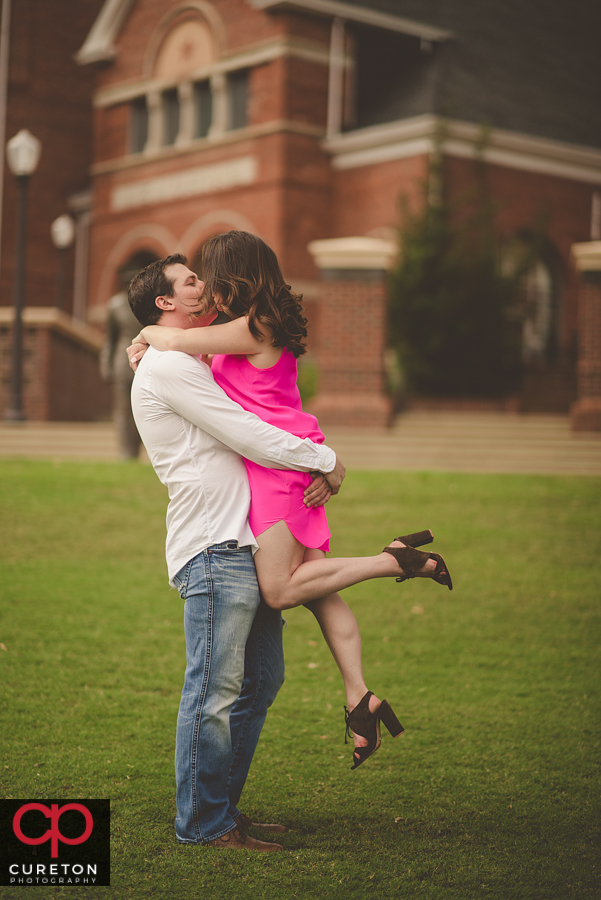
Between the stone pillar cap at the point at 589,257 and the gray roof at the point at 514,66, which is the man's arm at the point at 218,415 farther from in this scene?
the gray roof at the point at 514,66

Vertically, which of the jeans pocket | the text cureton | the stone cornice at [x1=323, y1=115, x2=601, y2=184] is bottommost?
the text cureton

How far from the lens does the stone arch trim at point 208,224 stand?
21.1 m

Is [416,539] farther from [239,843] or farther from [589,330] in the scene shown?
[589,330]

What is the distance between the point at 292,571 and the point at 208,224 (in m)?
19.7

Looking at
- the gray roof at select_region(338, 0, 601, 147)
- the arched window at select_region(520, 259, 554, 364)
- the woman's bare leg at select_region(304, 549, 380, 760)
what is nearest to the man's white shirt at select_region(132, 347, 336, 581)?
the woman's bare leg at select_region(304, 549, 380, 760)

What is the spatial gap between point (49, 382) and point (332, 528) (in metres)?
7.55

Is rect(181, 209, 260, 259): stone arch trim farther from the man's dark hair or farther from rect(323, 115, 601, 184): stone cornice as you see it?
the man's dark hair

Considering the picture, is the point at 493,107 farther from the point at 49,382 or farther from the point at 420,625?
the point at 420,625

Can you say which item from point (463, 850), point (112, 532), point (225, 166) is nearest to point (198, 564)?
point (463, 850)

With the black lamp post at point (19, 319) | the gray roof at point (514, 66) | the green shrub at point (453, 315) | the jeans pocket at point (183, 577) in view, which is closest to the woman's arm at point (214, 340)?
the jeans pocket at point (183, 577)

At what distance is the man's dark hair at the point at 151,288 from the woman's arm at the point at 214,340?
0.16m

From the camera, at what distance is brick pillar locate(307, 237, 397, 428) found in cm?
1189

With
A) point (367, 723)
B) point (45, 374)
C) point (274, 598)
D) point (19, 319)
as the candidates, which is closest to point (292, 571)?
point (274, 598)

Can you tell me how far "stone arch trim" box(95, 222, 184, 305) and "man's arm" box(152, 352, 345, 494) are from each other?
20.0 meters
